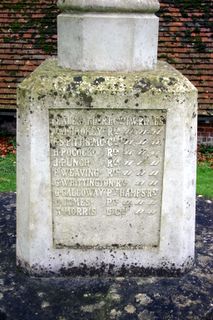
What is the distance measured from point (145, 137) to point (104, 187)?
0.52 meters

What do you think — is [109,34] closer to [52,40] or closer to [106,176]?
[106,176]

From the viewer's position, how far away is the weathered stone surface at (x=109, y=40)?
13.5 ft

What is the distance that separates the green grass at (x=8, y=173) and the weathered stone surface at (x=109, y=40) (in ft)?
14.7

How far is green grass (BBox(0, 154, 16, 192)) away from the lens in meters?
8.55

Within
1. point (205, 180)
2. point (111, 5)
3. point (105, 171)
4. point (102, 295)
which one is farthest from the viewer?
point (205, 180)

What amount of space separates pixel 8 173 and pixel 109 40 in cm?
562

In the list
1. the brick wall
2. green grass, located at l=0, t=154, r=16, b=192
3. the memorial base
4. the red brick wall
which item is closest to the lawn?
green grass, located at l=0, t=154, r=16, b=192

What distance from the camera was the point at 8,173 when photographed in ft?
30.8

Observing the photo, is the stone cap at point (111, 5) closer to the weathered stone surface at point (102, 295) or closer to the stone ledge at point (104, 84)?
the stone ledge at point (104, 84)

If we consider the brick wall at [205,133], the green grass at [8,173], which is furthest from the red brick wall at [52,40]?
the green grass at [8,173]

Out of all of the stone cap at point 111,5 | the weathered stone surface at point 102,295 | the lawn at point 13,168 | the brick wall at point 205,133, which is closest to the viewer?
the weathered stone surface at point 102,295

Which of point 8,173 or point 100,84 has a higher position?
point 100,84

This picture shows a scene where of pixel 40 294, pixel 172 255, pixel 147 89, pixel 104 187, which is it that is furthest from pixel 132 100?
pixel 40 294

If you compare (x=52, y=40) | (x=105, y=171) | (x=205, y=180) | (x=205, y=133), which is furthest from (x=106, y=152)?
(x=52, y=40)
